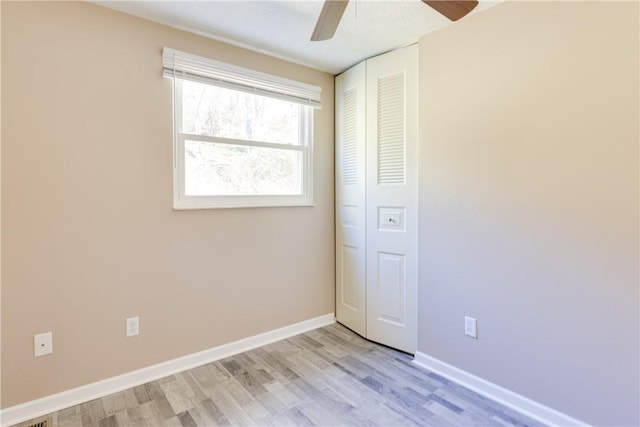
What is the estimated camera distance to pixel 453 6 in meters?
1.38

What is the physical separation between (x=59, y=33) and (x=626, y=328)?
3.26 meters

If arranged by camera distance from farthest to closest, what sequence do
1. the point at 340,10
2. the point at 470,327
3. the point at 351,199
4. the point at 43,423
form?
1. the point at 351,199
2. the point at 470,327
3. the point at 43,423
4. the point at 340,10

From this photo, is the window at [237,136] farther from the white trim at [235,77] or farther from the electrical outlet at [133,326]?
the electrical outlet at [133,326]

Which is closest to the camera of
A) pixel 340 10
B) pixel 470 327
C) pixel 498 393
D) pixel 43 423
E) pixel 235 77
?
pixel 340 10

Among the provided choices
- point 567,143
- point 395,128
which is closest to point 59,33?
point 395,128

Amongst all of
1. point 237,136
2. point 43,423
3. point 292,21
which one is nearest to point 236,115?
point 237,136

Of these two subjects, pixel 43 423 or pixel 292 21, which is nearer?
pixel 43 423

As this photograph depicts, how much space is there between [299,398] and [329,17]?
80.1 inches

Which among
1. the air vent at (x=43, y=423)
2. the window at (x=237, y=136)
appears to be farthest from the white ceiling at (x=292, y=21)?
the air vent at (x=43, y=423)

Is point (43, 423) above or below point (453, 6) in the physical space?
below

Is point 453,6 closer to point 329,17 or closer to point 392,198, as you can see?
point 329,17

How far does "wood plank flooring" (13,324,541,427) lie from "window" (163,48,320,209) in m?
1.17

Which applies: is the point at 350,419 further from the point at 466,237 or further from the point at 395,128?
the point at 395,128

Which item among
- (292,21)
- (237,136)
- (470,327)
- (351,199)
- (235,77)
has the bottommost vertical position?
(470,327)
